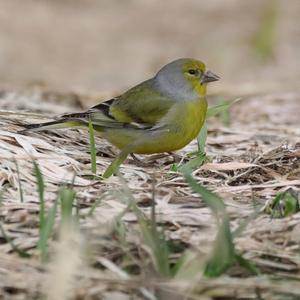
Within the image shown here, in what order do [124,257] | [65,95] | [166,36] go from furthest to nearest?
[166,36]
[65,95]
[124,257]

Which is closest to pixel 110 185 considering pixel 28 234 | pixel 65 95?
pixel 28 234

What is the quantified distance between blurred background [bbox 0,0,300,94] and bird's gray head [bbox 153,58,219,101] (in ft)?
10.8

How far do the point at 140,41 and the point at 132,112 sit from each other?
608cm

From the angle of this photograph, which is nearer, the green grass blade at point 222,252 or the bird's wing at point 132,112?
the green grass blade at point 222,252

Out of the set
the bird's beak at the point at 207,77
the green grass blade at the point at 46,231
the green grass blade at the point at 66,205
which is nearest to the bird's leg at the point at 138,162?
the bird's beak at the point at 207,77

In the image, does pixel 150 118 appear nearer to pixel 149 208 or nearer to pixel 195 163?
pixel 195 163

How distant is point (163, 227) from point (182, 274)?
35 cm

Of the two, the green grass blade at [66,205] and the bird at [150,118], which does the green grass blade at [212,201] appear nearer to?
the green grass blade at [66,205]

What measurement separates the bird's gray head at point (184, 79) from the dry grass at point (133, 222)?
1.25ft

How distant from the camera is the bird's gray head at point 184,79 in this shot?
6.34 meters

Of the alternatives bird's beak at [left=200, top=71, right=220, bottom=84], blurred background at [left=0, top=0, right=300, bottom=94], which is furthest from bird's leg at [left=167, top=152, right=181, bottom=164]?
blurred background at [left=0, top=0, right=300, bottom=94]

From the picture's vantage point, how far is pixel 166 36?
12.4 meters

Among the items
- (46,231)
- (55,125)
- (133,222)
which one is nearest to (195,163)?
(55,125)

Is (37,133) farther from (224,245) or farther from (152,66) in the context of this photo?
(152,66)
